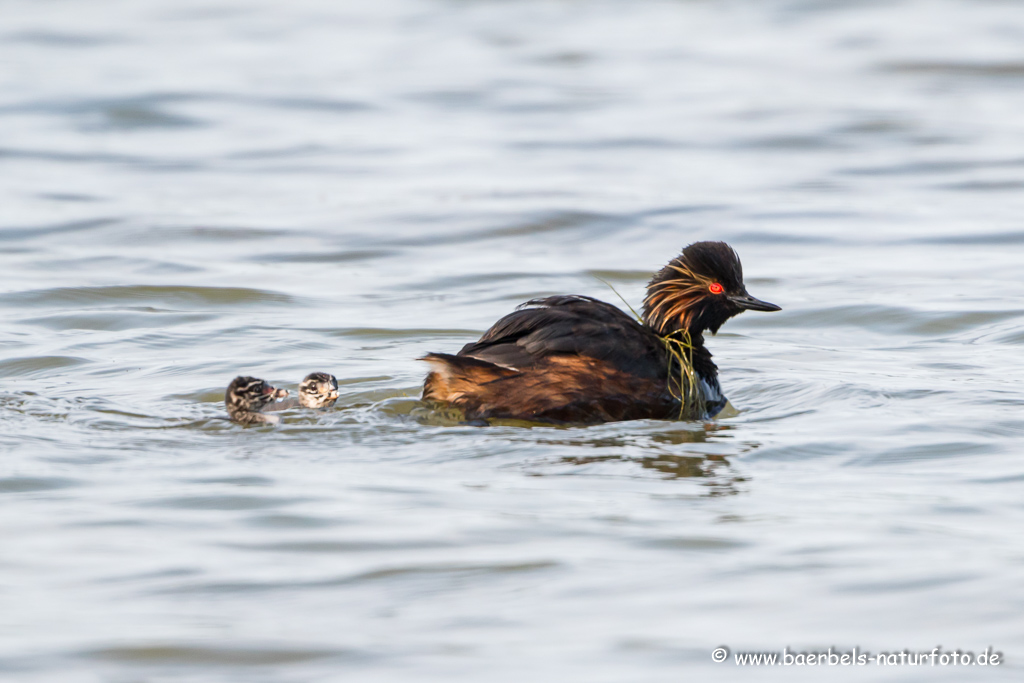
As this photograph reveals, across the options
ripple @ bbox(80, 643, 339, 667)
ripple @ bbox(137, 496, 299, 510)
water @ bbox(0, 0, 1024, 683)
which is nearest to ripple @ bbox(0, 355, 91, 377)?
water @ bbox(0, 0, 1024, 683)

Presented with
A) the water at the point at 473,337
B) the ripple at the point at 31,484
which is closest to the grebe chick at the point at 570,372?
the water at the point at 473,337

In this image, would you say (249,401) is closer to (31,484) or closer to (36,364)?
(31,484)

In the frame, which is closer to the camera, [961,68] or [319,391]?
[319,391]

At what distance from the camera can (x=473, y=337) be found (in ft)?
33.5

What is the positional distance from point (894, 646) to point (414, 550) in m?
1.75

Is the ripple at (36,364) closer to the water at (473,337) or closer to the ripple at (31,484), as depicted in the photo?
the water at (473,337)

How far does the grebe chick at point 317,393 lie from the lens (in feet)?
25.6

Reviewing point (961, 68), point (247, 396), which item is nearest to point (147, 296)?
point (247, 396)

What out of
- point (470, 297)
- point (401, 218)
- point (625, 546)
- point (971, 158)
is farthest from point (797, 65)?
point (625, 546)

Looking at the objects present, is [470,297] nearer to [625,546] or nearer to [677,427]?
[677,427]

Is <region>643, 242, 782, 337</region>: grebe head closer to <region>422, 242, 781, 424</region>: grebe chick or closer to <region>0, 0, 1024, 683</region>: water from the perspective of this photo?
<region>422, 242, 781, 424</region>: grebe chick

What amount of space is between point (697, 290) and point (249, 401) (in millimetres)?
2371

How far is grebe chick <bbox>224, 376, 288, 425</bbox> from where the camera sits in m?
7.65

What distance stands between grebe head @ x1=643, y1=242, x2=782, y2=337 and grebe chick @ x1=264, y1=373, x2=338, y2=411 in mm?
1743
